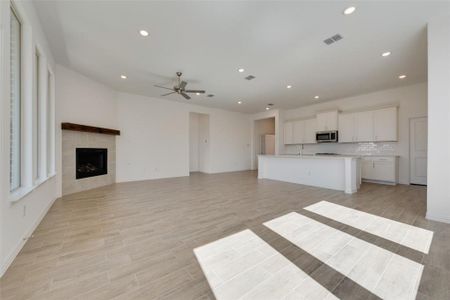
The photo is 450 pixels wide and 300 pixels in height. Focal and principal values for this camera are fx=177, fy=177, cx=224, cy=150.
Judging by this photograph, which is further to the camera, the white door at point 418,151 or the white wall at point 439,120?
the white door at point 418,151

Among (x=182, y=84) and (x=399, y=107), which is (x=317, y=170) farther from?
(x=182, y=84)

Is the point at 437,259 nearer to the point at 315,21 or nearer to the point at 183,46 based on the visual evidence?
the point at 315,21

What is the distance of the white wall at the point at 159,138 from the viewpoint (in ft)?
20.1

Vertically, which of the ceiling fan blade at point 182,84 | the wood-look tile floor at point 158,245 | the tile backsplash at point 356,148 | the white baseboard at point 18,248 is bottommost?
the wood-look tile floor at point 158,245

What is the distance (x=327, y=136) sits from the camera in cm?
677

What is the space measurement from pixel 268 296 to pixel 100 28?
→ 4.15 m

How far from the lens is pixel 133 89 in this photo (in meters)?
5.78

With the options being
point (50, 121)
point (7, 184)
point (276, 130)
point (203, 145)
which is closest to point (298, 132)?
point (276, 130)

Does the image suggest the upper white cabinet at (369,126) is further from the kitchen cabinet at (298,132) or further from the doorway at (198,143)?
the doorway at (198,143)

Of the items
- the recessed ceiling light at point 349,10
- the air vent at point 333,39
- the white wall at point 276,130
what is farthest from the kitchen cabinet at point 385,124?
the recessed ceiling light at point 349,10

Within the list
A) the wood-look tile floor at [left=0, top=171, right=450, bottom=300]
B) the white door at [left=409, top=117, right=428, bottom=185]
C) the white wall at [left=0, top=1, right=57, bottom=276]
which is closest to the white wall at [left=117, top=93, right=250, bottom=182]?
the wood-look tile floor at [left=0, top=171, right=450, bottom=300]

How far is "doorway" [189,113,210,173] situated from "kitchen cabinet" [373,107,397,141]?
21.2 ft

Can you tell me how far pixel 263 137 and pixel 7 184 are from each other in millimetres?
9841

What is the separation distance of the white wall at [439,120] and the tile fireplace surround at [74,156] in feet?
23.6
